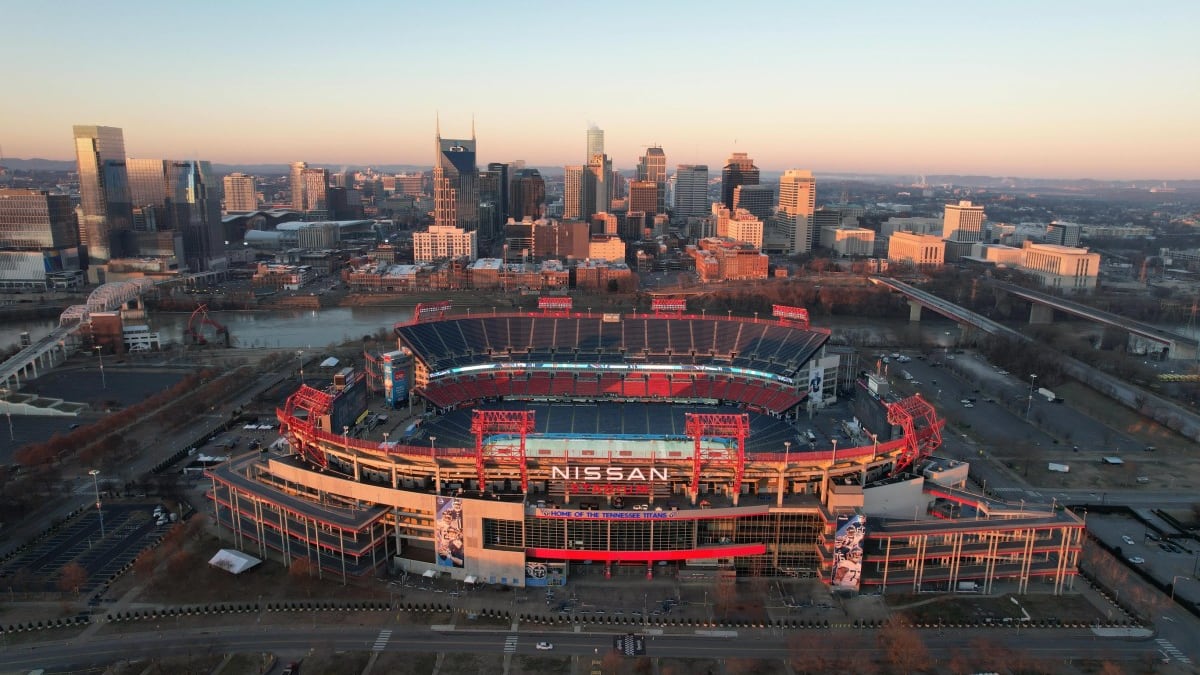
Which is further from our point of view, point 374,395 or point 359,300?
point 359,300

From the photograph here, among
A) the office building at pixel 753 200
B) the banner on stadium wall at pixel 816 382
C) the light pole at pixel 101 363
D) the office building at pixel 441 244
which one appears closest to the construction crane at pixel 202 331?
the light pole at pixel 101 363

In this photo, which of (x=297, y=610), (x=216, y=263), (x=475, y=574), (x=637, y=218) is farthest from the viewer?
(x=637, y=218)

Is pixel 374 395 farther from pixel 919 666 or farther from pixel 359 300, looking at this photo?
pixel 359 300

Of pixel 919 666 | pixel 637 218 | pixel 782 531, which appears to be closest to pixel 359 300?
pixel 637 218

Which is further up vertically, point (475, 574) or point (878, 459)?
point (878, 459)

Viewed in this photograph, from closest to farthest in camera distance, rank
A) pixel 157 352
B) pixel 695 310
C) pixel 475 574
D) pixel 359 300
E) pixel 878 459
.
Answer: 1. pixel 475 574
2. pixel 878 459
3. pixel 157 352
4. pixel 695 310
5. pixel 359 300

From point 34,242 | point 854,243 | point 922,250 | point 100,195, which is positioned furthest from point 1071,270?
point 34,242

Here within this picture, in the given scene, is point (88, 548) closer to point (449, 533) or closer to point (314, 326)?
point (449, 533)

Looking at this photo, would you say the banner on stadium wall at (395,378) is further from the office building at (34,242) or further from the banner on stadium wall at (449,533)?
the office building at (34,242)
